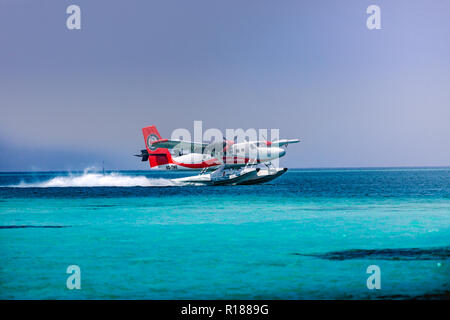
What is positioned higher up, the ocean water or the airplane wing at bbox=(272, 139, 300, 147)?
the airplane wing at bbox=(272, 139, 300, 147)

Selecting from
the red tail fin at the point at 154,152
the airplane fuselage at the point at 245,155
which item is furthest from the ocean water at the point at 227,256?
the red tail fin at the point at 154,152

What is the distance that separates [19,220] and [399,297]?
61.5 ft

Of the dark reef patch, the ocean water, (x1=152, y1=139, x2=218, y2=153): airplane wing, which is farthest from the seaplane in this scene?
the dark reef patch

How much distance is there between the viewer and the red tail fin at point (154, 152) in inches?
2102

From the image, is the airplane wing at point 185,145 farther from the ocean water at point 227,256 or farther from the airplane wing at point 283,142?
the ocean water at point 227,256

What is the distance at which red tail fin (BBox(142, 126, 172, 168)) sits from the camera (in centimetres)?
5339

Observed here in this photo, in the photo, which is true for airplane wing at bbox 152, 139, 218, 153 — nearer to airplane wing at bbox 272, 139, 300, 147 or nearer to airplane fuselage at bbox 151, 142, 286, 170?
airplane fuselage at bbox 151, 142, 286, 170

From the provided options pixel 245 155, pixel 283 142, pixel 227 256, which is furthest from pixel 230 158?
pixel 227 256

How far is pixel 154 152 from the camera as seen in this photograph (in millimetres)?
54156

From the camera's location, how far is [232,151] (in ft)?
158

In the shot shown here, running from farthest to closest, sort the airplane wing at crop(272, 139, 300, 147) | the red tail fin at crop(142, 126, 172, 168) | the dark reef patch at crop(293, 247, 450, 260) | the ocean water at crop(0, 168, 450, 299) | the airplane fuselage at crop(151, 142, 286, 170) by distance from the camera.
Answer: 1. the red tail fin at crop(142, 126, 172, 168)
2. the airplane wing at crop(272, 139, 300, 147)
3. the airplane fuselage at crop(151, 142, 286, 170)
4. the dark reef patch at crop(293, 247, 450, 260)
5. the ocean water at crop(0, 168, 450, 299)
